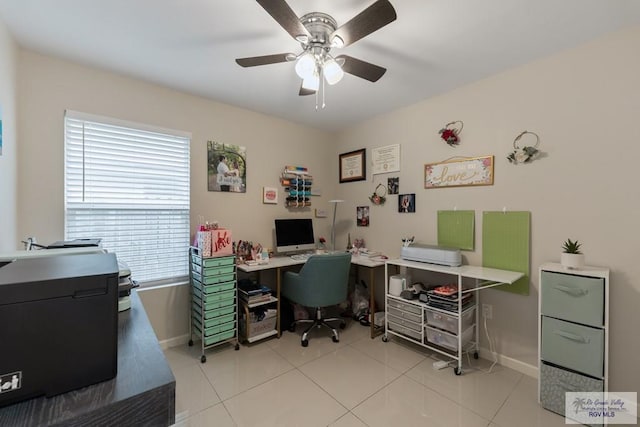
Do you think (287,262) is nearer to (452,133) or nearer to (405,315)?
(405,315)

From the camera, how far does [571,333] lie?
168 centimetres

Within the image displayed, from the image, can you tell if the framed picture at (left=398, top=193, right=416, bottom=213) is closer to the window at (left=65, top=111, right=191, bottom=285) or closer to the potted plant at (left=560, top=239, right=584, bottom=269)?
the potted plant at (left=560, top=239, right=584, bottom=269)

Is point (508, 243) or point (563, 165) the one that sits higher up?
point (563, 165)

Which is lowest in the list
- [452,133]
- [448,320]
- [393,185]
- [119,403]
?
[448,320]

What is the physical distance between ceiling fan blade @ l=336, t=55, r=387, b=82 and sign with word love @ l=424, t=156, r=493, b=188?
1.23 metres

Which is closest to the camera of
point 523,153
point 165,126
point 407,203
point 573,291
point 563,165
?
point 573,291

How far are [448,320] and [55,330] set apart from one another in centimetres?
236

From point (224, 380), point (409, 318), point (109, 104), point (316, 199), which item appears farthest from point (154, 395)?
point (316, 199)

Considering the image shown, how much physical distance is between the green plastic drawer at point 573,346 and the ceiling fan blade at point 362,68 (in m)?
1.88

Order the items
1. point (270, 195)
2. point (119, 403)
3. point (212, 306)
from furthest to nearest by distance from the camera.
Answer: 1. point (270, 195)
2. point (212, 306)
3. point (119, 403)

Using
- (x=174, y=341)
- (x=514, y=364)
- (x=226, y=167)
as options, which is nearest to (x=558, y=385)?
(x=514, y=364)

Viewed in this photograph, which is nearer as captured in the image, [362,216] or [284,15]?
[284,15]

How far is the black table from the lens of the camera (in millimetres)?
556

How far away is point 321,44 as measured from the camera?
62.8 inches
